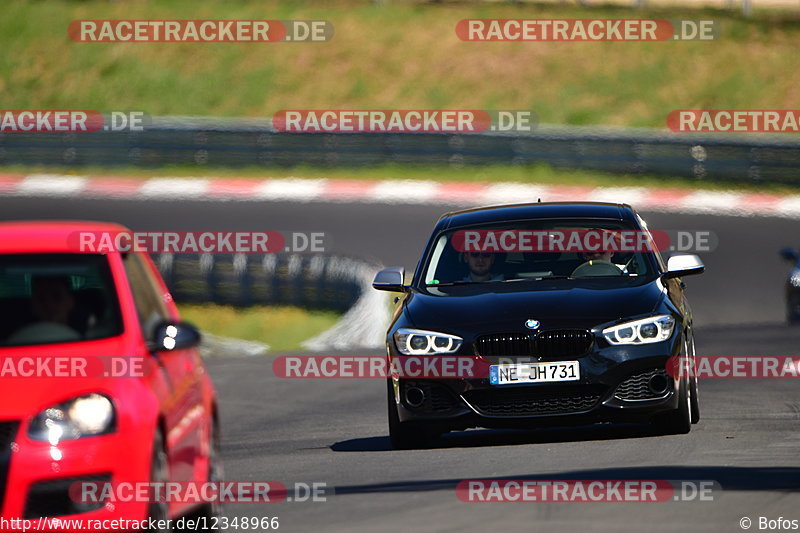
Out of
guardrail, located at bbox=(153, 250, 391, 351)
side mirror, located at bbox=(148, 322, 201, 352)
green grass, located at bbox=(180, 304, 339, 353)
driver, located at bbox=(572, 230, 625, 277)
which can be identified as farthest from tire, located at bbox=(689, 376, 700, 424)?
green grass, located at bbox=(180, 304, 339, 353)

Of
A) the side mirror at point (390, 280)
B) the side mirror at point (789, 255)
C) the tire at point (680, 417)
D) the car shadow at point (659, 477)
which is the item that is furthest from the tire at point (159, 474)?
the side mirror at point (789, 255)

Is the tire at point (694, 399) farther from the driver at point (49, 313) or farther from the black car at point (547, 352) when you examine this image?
the driver at point (49, 313)

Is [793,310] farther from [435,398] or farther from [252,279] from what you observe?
[435,398]

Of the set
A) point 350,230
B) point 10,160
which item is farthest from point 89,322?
point 10,160

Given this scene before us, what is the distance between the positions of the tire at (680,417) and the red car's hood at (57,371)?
13.4ft

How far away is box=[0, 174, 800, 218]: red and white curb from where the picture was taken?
2558cm

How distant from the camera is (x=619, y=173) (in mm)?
27781

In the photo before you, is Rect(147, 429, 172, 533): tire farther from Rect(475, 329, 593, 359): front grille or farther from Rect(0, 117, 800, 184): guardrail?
Rect(0, 117, 800, 184): guardrail

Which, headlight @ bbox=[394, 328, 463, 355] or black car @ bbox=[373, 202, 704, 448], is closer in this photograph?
black car @ bbox=[373, 202, 704, 448]

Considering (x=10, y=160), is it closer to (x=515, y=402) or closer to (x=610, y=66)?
(x=610, y=66)

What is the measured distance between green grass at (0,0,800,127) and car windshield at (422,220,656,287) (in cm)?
2284

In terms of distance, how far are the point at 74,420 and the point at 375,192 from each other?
21.2 metres

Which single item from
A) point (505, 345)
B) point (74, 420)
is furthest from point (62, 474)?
point (505, 345)

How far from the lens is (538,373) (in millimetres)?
9391
